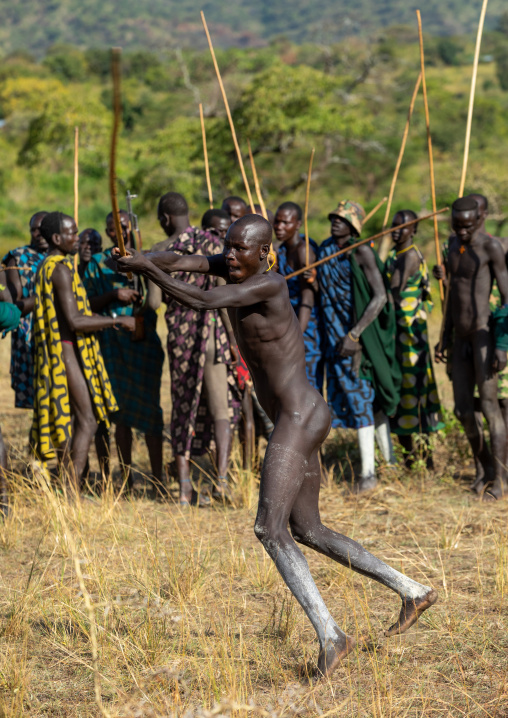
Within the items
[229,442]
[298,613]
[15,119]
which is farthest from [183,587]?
[15,119]

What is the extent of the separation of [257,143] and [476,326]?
643 inches

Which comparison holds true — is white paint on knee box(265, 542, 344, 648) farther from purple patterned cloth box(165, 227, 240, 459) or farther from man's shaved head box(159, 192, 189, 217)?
man's shaved head box(159, 192, 189, 217)

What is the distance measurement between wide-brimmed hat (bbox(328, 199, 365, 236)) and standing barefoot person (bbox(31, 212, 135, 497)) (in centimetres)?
160

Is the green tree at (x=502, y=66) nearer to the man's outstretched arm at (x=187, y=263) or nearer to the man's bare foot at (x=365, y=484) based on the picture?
the man's bare foot at (x=365, y=484)

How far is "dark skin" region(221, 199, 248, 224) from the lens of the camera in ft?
20.7

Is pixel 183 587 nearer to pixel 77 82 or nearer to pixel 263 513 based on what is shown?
pixel 263 513

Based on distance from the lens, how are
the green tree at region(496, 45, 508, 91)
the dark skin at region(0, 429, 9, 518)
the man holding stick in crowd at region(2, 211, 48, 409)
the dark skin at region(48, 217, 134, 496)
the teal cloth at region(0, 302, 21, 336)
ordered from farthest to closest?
the green tree at region(496, 45, 508, 91)
the man holding stick in crowd at region(2, 211, 48, 409)
the dark skin at region(48, 217, 134, 496)
the dark skin at region(0, 429, 9, 518)
the teal cloth at region(0, 302, 21, 336)

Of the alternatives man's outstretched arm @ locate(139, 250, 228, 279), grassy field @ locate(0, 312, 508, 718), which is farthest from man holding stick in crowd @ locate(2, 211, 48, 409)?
man's outstretched arm @ locate(139, 250, 228, 279)

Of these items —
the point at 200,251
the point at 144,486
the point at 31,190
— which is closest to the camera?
the point at 200,251

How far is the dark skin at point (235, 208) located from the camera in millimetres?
6312

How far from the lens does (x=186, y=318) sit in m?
5.60

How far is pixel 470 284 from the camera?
5441 millimetres

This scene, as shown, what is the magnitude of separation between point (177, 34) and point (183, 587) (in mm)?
158857

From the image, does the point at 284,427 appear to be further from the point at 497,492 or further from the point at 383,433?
the point at 383,433
